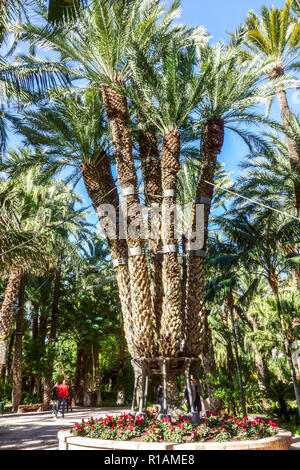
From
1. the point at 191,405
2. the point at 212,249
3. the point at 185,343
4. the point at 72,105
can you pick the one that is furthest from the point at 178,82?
the point at 212,249

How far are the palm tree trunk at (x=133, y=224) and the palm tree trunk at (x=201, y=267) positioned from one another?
959mm

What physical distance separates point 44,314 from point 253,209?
15526mm

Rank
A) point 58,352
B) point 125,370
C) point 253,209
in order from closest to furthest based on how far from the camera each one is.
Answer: point 253,209
point 58,352
point 125,370

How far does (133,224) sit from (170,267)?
4.56ft

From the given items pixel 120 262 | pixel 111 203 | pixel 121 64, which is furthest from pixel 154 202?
pixel 121 64

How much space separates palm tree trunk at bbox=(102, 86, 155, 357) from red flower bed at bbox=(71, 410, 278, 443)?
1512 millimetres

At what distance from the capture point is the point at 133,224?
8.74 meters

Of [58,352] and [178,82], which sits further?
[58,352]

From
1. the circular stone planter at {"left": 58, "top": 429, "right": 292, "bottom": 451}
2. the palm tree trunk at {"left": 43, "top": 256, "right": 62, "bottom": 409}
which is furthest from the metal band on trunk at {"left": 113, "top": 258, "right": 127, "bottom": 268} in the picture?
the palm tree trunk at {"left": 43, "top": 256, "right": 62, "bottom": 409}

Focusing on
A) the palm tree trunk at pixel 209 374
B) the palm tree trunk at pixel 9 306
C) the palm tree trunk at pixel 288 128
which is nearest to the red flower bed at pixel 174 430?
the palm tree trunk at pixel 9 306

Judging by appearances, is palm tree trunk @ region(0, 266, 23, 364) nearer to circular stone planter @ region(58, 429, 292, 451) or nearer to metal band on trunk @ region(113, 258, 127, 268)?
metal band on trunk @ region(113, 258, 127, 268)

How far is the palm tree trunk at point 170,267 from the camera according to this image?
7.91 metres

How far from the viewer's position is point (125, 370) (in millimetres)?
27219
